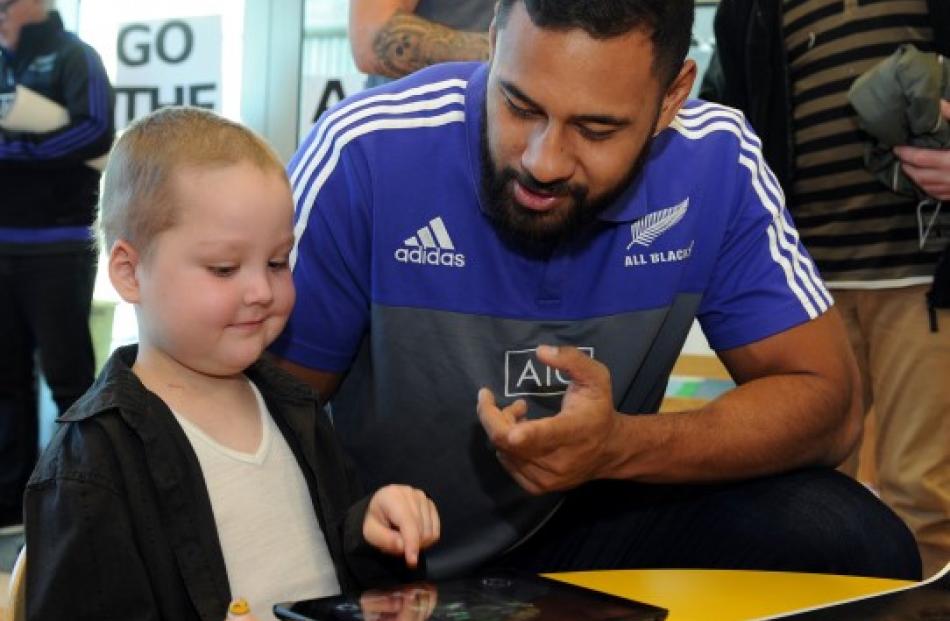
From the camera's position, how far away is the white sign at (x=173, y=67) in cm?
427

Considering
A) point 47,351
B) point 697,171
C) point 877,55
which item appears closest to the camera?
point 697,171

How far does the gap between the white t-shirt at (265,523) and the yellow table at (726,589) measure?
0.92ft

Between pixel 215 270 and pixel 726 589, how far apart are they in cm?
70

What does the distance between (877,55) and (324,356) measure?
1462 mm

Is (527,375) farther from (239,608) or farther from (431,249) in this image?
(239,608)

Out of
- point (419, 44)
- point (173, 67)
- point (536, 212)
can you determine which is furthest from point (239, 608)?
point (173, 67)

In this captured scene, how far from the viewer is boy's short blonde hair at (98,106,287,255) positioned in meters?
1.35

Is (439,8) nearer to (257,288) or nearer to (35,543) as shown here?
(257,288)

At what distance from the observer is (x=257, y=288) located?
1.35 metres

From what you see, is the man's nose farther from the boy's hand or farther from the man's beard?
the boy's hand

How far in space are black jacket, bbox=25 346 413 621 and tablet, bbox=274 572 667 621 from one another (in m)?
0.20

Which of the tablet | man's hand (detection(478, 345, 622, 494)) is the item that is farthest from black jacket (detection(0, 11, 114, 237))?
the tablet

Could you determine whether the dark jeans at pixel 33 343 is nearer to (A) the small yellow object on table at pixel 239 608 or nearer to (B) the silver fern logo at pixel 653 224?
(B) the silver fern logo at pixel 653 224

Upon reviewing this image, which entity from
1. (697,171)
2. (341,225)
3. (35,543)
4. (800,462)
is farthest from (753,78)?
(35,543)
